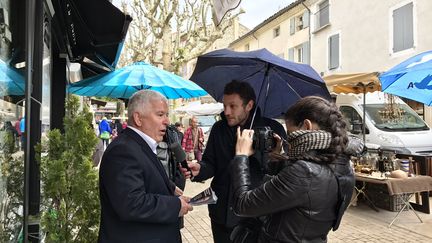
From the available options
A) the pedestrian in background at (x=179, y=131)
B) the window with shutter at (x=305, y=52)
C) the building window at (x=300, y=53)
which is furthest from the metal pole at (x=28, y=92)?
the window with shutter at (x=305, y=52)

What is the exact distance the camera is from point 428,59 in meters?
4.87

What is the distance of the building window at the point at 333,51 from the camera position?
18625 millimetres

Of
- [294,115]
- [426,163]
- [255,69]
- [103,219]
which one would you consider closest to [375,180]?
[426,163]

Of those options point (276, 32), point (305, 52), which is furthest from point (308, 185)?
point (276, 32)

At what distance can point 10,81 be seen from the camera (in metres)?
2.29

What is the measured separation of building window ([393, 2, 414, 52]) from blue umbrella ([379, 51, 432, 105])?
916 centimetres

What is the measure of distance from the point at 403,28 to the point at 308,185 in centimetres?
1425

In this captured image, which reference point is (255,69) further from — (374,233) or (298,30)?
(298,30)

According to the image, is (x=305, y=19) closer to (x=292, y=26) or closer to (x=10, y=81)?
(x=292, y=26)

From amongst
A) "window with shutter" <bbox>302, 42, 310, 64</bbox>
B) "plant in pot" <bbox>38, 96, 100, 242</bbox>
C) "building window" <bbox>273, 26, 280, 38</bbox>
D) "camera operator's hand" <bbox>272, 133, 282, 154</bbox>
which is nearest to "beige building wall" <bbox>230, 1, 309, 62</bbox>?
"building window" <bbox>273, 26, 280, 38</bbox>

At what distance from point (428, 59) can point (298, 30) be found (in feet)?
61.6

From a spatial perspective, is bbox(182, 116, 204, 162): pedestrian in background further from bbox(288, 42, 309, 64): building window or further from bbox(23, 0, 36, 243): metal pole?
bbox(288, 42, 309, 64): building window

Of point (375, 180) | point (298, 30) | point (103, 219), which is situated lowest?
point (375, 180)

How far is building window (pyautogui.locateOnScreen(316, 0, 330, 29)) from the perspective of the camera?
19.3m
